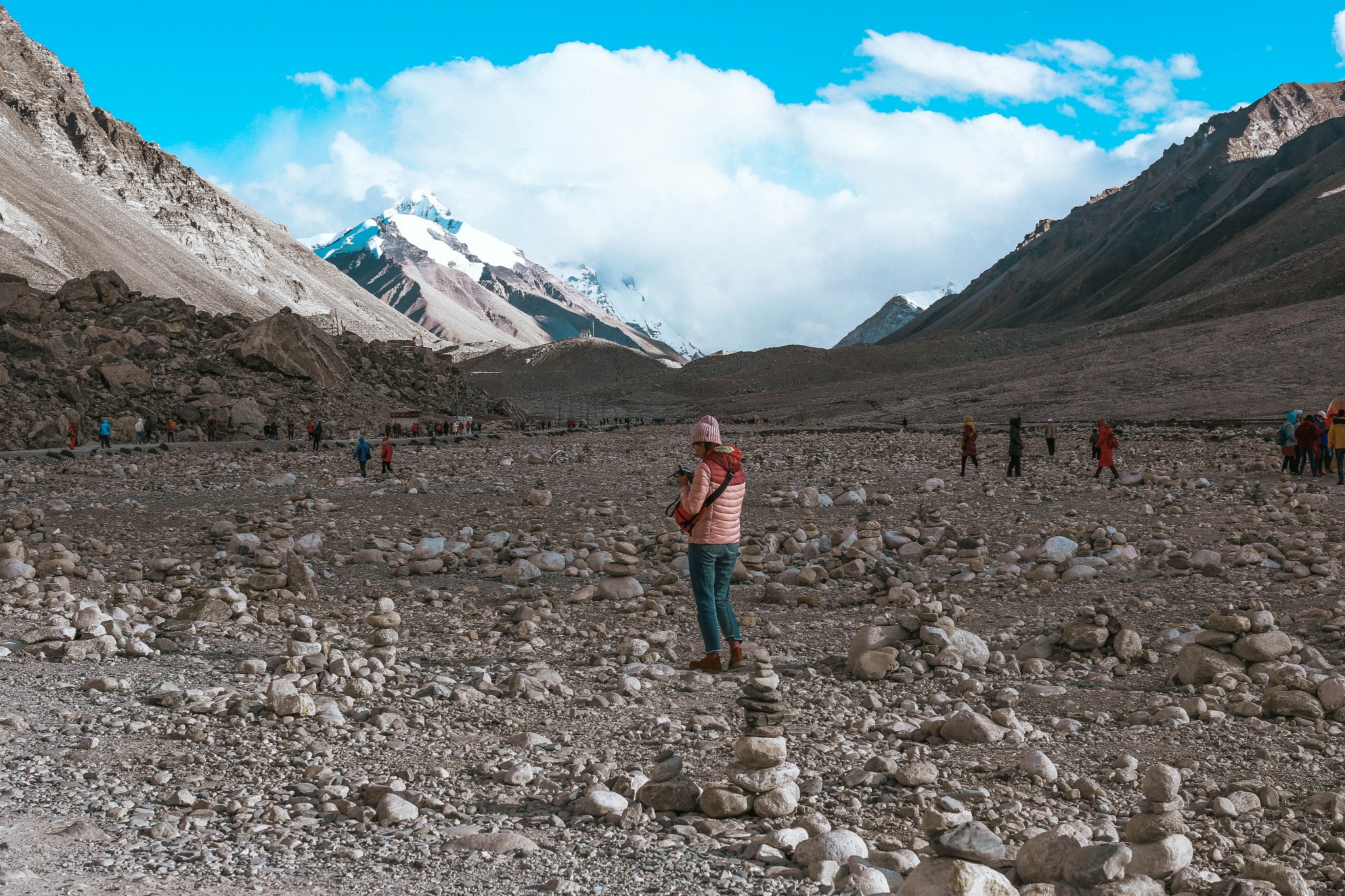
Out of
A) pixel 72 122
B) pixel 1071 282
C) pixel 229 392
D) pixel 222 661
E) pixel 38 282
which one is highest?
pixel 72 122

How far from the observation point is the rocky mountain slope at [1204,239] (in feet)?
312

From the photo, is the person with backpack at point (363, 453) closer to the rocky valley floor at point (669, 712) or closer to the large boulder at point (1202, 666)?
the rocky valley floor at point (669, 712)

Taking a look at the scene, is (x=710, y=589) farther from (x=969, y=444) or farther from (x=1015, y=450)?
(x=1015, y=450)

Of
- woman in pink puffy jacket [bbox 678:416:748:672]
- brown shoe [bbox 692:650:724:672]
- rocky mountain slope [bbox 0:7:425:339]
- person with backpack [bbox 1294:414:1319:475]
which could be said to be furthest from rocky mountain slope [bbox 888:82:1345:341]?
rocky mountain slope [bbox 0:7:425:339]

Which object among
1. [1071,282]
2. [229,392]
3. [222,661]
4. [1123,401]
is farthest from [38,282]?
[1071,282]

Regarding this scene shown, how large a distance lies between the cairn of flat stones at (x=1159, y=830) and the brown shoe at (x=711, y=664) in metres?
3.00

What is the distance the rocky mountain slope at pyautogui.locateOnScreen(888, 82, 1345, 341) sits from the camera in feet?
312

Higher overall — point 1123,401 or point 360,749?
point 1123,401

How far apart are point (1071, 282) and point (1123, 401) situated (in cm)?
10105

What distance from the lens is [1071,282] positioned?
482 ft

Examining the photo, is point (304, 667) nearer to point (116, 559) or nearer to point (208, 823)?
point (208, 823)

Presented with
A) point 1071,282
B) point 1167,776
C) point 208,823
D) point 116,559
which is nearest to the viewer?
point 208,823

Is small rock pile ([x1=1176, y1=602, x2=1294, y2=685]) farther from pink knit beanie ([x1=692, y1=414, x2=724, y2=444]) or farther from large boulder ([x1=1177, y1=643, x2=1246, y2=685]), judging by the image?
pink knit beanie ([x1=692, y1=414, x2=724, y2=444])

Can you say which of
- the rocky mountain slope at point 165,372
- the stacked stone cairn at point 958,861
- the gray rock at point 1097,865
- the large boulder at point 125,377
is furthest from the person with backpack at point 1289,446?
the large boulder at point 125,377
